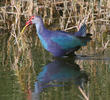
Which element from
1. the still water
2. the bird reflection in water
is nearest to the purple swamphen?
the still water

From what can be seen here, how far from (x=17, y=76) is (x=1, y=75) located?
Answer: 0.20 metres

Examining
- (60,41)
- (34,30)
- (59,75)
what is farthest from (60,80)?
(34,30)

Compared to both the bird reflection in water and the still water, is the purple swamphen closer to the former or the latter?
the still water

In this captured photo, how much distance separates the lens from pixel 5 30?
9.02 meters

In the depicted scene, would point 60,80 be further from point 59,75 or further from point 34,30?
point 34,30

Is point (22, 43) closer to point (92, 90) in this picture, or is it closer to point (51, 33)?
point (51, 33)

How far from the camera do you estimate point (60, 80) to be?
532 cm

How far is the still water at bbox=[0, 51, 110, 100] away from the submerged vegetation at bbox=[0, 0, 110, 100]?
49mm

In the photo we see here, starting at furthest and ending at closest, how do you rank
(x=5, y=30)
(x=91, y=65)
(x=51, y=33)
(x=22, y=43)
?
(x=5, y=30)
(x=22, y=43)
(x=51, y=33)
(x=91, y=65)

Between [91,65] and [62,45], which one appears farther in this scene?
[62,45]

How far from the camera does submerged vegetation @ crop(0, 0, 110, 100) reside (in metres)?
6.39

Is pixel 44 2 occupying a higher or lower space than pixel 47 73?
higher

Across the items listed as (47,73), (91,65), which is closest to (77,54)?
(91,65)

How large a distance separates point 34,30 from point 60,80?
3.96 metres
